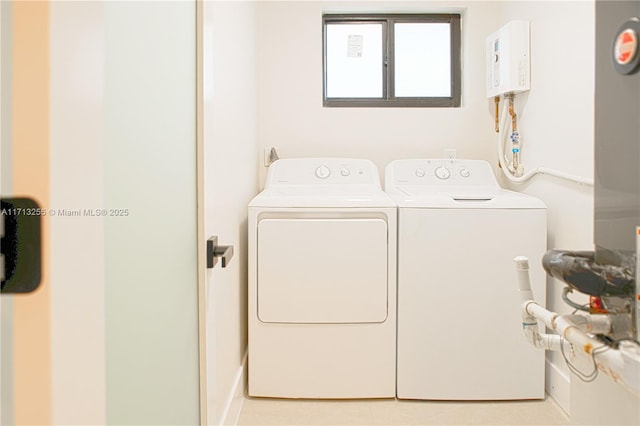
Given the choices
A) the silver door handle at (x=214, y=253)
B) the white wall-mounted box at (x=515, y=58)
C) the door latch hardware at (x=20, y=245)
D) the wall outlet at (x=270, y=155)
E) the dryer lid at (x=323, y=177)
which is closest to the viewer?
the door latch hardware at (x=20, y=245)

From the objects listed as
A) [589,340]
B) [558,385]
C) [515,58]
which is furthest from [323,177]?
[589,340]

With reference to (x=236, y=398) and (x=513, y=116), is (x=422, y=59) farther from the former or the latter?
(x=236, y=398)

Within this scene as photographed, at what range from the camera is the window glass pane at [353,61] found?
101 inches

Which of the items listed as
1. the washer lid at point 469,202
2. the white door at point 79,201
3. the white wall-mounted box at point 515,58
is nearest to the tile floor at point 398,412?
the washer lid at point 469,202

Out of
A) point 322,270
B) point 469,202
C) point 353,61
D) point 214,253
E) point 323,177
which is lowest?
point 322,270

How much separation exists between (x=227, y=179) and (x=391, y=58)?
1.60 meters

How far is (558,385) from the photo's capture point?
1.79 metres

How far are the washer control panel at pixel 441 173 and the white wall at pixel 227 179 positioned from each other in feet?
2.83

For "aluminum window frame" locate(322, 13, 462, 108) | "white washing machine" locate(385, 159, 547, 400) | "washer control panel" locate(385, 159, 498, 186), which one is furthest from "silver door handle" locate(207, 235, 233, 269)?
"aluminum window frame" locate(322, 13, 462, 108)

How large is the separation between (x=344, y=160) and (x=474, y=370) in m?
1.28

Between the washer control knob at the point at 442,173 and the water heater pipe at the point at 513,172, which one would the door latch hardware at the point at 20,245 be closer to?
the water heater pipe at the point at 513,172

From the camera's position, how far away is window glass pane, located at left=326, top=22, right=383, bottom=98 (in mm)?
2572

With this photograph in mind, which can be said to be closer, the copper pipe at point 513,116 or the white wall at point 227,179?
the white wall at point 227,179

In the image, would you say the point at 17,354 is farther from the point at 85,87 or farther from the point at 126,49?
the point at 126,49
